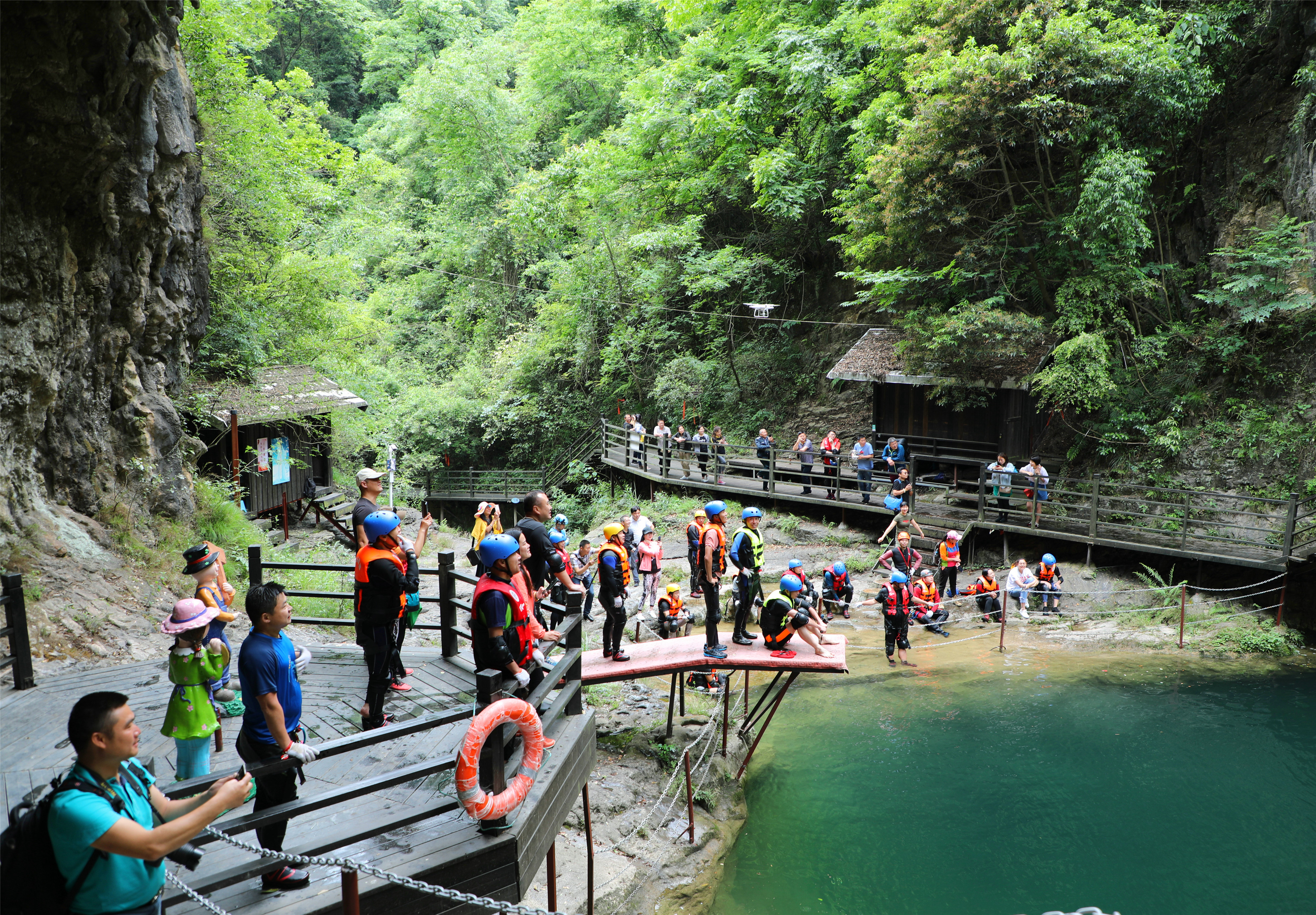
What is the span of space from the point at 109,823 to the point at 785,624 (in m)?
7.79

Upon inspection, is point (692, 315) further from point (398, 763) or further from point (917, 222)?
point (398, 763)

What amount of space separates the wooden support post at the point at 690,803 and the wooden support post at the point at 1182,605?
9615 millimetres

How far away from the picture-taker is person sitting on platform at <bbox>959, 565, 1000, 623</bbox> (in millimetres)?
15672

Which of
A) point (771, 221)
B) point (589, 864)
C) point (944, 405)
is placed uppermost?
point (771, 221)

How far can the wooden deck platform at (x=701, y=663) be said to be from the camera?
31.1ft

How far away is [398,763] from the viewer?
5.88 meters

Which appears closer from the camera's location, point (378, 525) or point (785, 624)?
point (378, 525)

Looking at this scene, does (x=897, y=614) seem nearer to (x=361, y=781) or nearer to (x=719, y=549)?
(x=719, y=549)

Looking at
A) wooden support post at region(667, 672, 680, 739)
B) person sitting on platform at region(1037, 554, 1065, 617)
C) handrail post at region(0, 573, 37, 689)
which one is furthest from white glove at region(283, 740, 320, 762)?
person sitting on platform at region(1037, 554, 1065, 617)

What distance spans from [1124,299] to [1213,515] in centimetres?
551

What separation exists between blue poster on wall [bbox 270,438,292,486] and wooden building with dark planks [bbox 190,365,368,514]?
0.02 meters

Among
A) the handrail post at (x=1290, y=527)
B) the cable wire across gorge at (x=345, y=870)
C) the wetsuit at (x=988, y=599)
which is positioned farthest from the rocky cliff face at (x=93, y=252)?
the handrail post at (x=1290, y=527)

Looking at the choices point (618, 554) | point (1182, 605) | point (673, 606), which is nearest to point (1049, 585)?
point (1182, 605)

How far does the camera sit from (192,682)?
4965 mm
